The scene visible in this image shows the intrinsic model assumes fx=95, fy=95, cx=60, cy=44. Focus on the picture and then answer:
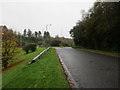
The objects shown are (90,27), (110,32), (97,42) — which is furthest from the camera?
(97,42)

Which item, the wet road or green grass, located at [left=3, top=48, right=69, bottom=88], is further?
the wet road

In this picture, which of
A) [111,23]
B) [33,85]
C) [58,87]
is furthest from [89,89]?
[111,23]

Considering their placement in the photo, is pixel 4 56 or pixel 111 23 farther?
pixel 111 23

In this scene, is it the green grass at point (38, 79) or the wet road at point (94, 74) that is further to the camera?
the wet road at point (94, 74)

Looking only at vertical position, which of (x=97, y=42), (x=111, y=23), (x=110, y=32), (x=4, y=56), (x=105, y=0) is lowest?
(x=4, y=56)

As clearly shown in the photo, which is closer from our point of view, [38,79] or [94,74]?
[38,79]

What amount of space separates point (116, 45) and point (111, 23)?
5468mm

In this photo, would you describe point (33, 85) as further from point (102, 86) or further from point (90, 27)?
point (90, 27)

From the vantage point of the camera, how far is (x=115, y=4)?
583 inches

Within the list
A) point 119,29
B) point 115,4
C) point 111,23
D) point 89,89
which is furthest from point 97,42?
point 89,89

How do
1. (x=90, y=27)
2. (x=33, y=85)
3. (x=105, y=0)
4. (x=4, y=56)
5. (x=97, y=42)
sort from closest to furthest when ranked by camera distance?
(x=33, y=85) → (x=4, y=56) → (x=105, y=0) → (x=90, y=27) → (x=97, y=42)

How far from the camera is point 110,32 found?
18.1 m

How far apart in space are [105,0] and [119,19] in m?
4.15

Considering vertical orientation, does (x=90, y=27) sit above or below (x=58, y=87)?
above
